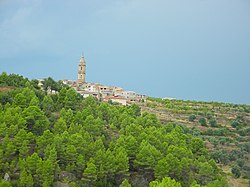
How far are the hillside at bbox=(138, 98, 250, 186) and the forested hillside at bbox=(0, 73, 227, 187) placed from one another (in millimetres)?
13231

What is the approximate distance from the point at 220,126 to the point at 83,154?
5484 cm

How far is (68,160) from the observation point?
35.8 m

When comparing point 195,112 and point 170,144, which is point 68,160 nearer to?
point 170,144

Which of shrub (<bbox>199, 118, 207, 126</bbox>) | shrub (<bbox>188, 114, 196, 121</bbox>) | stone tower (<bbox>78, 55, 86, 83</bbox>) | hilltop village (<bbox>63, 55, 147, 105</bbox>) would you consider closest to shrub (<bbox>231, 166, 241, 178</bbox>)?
shrub (<bbox>199, 118, 207, 126</bbox>)

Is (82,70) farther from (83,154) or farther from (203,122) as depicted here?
(83,154)

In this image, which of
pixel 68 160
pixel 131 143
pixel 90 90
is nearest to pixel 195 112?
pixel 90 90

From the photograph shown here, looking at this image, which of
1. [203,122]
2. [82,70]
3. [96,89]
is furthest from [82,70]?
[203,122]

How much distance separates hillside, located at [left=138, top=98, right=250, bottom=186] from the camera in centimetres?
6019

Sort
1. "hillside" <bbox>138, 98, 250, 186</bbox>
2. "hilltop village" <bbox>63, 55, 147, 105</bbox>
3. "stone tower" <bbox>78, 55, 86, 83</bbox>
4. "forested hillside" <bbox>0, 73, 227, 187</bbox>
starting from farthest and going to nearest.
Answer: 1. "stone tower" <bbox>78, 55, 86, 83</bbox>
2. "hilltop village" <bbox>63, 55, 147, 105</bbox>
3. "hillside" <bbox>138, 98, 250, 186</bbox>
4. "forested hillside" <bbox>0, 73, 227, 187</bbox>

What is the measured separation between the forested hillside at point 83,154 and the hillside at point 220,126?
1323 centimetres

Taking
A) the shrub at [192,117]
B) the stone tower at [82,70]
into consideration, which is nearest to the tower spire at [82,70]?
the stone tower at [82,70]

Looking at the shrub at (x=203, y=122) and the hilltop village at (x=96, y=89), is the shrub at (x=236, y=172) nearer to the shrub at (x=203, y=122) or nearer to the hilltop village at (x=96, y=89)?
the shrub at (x=203, y=122)

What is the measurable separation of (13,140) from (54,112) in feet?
46.9

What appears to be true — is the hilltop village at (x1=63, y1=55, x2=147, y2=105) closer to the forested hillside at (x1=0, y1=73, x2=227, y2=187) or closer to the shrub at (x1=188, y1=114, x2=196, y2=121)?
the shrub at (x1=188, y1=114, x2=196, y2=121)
